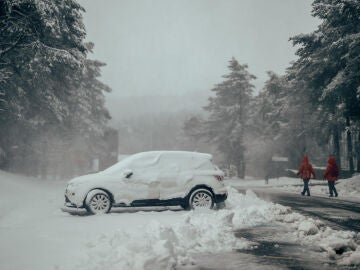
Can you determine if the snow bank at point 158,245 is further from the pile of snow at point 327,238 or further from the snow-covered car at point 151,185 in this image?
the snow-covered car at point 151,185

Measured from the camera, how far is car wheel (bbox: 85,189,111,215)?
1091 centimetres

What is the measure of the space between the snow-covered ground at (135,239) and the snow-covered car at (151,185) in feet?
2.21

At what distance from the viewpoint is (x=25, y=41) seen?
1725 cm

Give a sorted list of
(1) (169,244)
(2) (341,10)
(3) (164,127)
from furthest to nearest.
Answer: (3) (164,127) < (2) (341,10) < (1) (169,244)

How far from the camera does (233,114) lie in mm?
44750

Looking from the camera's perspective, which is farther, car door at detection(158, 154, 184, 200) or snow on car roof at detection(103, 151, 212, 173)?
snow on car roof at detection(103, 151, 212, 173)

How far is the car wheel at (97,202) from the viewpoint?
35.8 feet

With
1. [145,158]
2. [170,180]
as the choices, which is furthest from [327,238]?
[145,158]

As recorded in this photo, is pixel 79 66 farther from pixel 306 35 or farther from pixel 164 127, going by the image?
pixel 164 127

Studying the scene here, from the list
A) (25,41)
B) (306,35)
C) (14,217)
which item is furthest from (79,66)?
(306,35)

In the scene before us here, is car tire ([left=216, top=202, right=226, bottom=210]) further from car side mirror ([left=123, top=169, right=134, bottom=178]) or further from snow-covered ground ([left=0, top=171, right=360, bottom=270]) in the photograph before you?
car side mirror ([left=123, top=169, right=134, bottom=178])

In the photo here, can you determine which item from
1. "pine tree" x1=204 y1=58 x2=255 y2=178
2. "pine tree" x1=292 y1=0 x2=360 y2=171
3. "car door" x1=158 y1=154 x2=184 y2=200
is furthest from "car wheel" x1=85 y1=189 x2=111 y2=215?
"pine tree" x1=204 y1=58 x2=255 y2=178

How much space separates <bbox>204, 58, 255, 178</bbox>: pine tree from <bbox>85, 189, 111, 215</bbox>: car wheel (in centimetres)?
3332

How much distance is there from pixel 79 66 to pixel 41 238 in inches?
475
